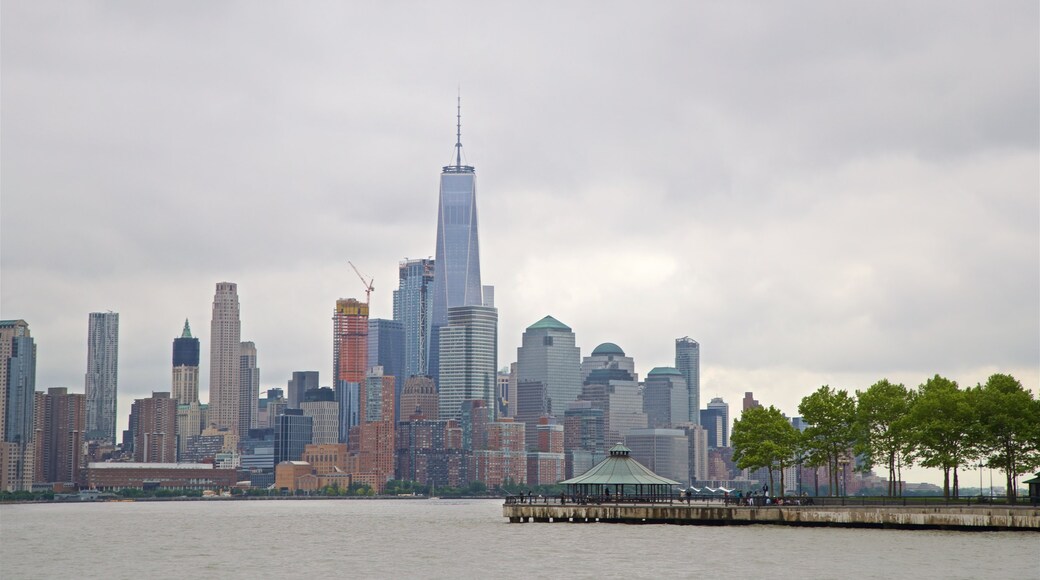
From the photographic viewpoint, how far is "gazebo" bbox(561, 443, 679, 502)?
475 ft

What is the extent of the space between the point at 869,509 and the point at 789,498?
638 inches

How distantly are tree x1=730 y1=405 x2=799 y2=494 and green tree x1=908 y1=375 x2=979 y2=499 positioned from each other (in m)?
18.7

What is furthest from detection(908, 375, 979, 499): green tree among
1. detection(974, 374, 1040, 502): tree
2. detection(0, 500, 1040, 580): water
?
detection(0, 500, 1040, 580): water

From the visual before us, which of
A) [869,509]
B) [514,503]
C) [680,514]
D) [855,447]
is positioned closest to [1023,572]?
[869,509]

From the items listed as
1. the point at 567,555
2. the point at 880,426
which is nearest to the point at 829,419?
the point at 880,426

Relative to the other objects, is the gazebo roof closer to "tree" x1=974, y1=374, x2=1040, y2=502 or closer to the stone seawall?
the stone seawall

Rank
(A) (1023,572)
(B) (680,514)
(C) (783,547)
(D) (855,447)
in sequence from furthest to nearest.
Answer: (D) (855,447) → (B) (680,514) → (C) (783,547) → (A) (1023,572)

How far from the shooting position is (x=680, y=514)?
131750 millimetres

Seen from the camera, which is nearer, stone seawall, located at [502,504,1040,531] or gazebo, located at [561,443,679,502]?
stone seawall, located at [502,504,1040,531]

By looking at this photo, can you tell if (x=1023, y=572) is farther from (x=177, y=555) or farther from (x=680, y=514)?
(x=177, y=555)

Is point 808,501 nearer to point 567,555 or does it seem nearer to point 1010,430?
point 1010,430

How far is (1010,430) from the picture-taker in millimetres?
126812

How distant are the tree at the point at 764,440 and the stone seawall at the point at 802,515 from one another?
18909 millimetres

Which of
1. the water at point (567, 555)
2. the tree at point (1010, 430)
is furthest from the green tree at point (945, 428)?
the water at point (567, 555)
